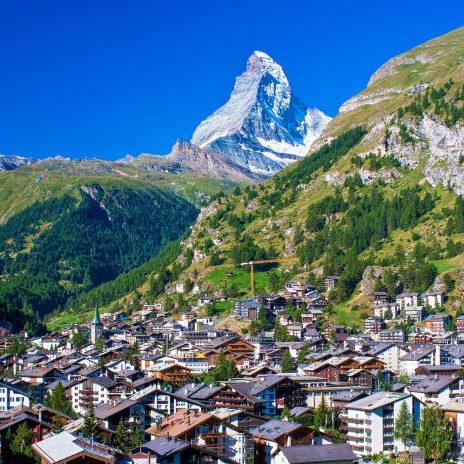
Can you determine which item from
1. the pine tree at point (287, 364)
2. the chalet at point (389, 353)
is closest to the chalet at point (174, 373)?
the pine tree at point (287, 364)

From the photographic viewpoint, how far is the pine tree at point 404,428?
87.1 meters

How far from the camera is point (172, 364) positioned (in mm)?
134375

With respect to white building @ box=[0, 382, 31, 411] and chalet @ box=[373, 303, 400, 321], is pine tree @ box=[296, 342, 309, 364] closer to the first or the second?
chalet @ box=[373, 303, 400, 321]

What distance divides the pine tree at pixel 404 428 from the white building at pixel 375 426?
1399 millimetres

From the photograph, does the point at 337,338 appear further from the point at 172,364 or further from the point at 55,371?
Result: the point at 55,371

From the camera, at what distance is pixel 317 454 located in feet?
242

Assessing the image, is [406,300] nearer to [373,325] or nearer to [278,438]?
[373,325]

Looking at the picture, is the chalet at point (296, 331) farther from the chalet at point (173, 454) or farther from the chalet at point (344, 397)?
the chalet at point (173, 454)

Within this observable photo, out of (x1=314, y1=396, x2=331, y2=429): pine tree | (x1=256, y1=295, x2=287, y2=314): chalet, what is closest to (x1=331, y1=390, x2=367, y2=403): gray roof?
(x1=314, y1=396, x2=331, y2=429): pine tree

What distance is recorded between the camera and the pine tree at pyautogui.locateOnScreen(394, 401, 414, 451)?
8712 centimetres

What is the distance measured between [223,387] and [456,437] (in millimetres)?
26352

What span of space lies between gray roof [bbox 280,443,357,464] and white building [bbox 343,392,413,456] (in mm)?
14852

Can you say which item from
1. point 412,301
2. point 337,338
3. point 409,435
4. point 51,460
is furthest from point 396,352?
point 51,460

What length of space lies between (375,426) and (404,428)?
374 centimetres
